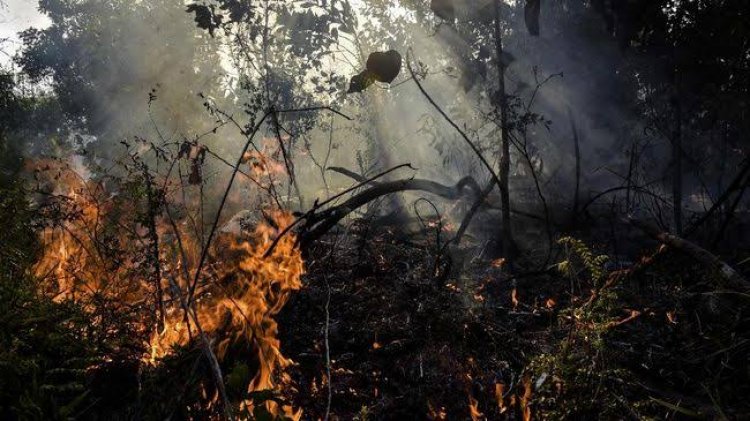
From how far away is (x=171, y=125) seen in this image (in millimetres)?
23219

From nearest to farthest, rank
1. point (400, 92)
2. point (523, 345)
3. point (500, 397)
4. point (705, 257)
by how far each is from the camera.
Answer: point (500, 397) < point (705, 257) < point (523, 345) < point (400, 92)

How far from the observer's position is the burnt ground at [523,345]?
207 centimetres

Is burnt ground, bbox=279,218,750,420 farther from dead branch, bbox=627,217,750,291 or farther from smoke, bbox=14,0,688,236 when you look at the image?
smoke, bbox=14,0,688,236

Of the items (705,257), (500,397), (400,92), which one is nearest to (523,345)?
(500,397)

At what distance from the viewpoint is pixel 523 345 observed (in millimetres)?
2764

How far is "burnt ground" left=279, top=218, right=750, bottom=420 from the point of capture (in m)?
2.07

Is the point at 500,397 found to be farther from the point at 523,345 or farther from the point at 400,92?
the point at 400,92

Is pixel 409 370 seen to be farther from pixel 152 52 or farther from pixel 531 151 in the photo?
pixel 152 52

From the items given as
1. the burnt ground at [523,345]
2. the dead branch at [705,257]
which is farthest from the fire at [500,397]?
the dead branch at [705,257]

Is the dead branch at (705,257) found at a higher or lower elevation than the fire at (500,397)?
higher

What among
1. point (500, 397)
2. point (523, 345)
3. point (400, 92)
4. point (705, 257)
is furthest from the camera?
point (400, 92)

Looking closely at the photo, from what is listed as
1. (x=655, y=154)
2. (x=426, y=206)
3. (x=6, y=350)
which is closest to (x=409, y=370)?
(x=6, y=350)

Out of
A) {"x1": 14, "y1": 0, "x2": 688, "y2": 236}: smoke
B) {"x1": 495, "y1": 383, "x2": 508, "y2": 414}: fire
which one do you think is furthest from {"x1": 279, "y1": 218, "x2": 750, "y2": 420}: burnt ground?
{"x1": 14, "y1": 0, "x2": 688, "y2": 236}: smoke

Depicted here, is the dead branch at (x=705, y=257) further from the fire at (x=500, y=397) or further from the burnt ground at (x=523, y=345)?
the fire at (x=500, y=397)
